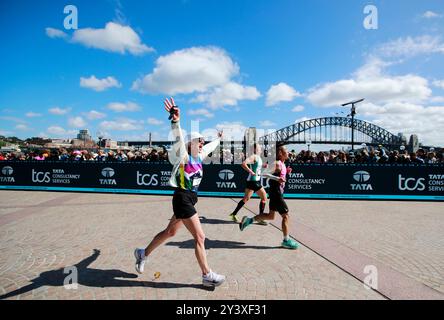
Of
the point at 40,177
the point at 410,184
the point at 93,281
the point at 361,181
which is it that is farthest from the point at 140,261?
the point at 40,177

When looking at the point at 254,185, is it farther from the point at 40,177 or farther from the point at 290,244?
the point at 40,177

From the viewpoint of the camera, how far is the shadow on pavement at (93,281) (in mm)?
3365

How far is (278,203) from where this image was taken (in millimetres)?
4938

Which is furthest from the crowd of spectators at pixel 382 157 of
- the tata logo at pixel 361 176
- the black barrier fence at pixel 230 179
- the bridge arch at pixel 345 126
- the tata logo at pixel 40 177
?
the bridge arch at pixel 345 126

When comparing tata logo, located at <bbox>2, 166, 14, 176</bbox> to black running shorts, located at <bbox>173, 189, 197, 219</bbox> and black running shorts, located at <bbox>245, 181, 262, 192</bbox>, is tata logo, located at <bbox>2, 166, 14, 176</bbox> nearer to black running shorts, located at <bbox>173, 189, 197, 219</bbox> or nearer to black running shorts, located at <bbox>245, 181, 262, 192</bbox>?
black running shorts, located at <bbox>245, 181, 262, 192</bbox>

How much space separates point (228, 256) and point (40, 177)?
12.3 metres

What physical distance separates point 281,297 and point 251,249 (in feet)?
5.47

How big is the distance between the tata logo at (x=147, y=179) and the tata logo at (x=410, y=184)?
1038 cm

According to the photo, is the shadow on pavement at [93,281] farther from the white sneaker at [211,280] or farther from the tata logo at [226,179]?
the tata logo at [226,179]

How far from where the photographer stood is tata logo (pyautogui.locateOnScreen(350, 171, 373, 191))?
1054cm

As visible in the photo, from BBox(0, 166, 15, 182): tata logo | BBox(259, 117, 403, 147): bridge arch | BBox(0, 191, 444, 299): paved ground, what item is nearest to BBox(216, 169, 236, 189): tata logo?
BBox(0, 191, 444, 299): paved ground

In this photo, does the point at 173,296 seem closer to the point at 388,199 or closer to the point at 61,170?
the point at 388,199
